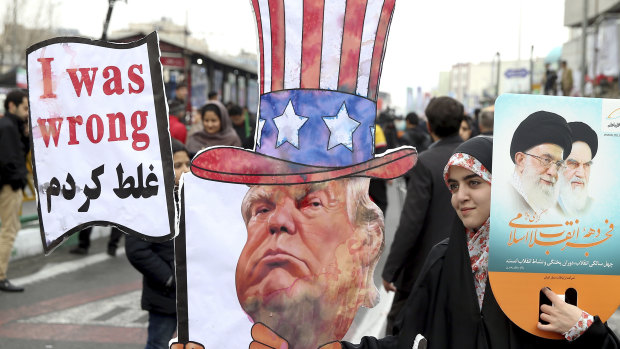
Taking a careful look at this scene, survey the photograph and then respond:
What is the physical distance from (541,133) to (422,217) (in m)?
2.28

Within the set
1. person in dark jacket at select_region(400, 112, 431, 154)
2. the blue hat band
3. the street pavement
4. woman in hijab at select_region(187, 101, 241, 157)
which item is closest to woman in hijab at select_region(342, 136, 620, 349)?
the blue hat band

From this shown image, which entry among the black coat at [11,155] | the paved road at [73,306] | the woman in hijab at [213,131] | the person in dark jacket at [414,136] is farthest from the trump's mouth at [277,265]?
the person in dark jacket at [414,136]

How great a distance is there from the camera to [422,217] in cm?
479

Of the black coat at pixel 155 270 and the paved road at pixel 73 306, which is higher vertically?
the black coat at pixel 155 270

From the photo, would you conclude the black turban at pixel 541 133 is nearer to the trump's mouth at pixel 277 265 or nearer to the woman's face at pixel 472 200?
the woman's face at pixel 472 200

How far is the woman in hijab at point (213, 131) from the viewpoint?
6.75 meters

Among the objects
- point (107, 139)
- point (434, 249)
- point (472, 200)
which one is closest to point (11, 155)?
point (107, 139)

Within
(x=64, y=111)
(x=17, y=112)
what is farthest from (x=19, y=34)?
(x=64, y=111)

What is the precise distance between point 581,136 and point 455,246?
516 millimetres

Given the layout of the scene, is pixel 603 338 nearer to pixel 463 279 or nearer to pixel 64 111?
pixel 463 279

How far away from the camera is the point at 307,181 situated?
2.89 m

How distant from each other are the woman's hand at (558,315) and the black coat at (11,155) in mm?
6463

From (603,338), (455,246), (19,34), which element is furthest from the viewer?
(19,34)

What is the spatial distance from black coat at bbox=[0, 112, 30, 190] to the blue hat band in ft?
18.5
